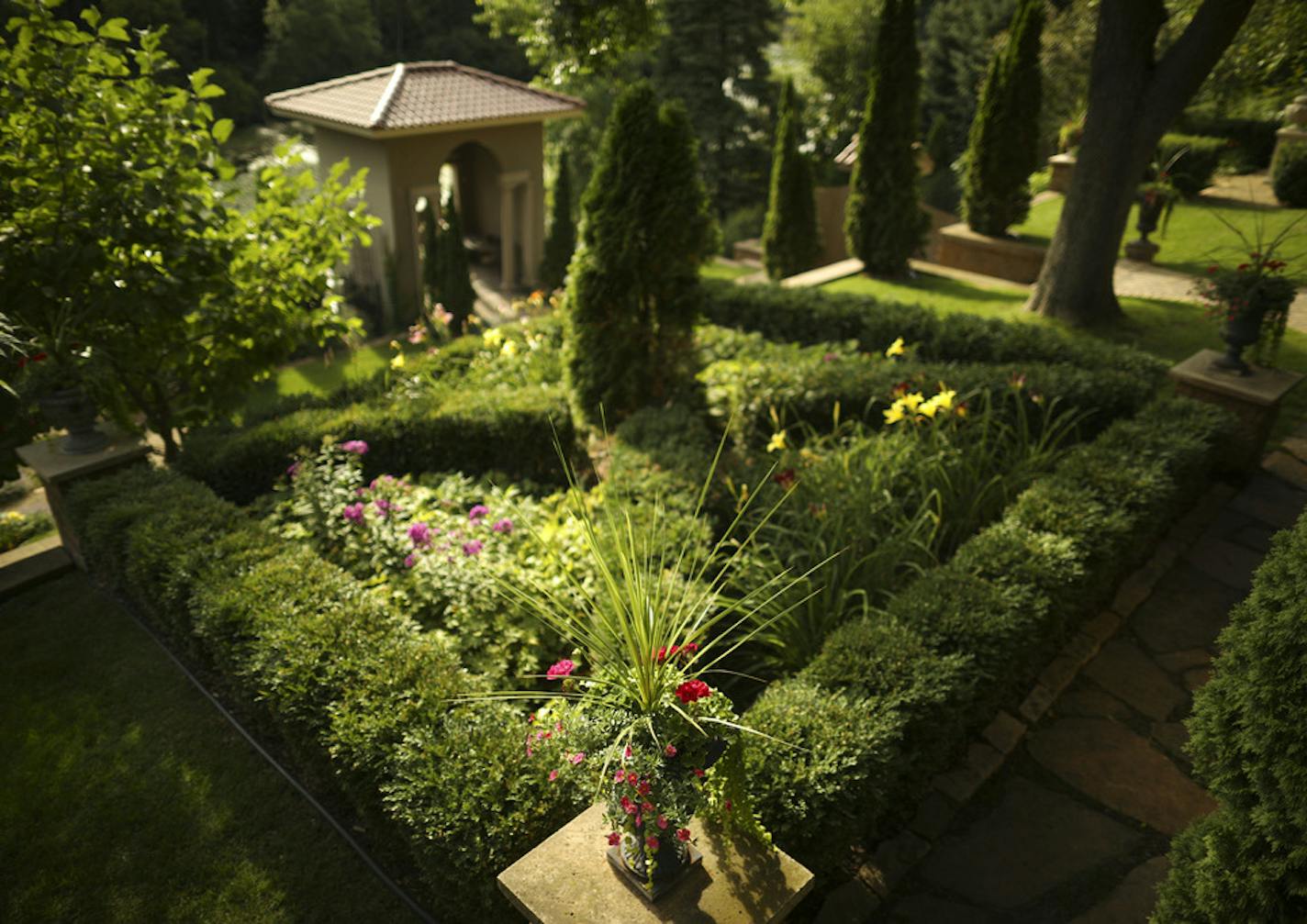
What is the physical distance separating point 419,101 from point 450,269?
361 cm

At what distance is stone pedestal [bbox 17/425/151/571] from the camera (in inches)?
189

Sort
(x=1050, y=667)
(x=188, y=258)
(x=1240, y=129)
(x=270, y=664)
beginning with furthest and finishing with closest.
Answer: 1. (x=1240, y=129)
2. (x=188, y=258)
3. (x=1050, y=667)
4. (x=270, y=664)

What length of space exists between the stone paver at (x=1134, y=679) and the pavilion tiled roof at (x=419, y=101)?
43.2 ft

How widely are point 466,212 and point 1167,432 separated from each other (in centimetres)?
1688

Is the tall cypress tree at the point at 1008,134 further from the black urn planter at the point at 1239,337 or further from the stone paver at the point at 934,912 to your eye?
the stone paver at the point at 934,912

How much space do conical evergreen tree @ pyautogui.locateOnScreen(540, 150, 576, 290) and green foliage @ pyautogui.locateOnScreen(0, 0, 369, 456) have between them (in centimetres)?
985

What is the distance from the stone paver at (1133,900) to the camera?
9.57 feet

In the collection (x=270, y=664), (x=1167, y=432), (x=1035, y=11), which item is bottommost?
(x=270, y=664)

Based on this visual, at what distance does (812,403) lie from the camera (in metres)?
5.96

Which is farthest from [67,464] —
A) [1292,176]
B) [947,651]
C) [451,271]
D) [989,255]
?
[1292,176]

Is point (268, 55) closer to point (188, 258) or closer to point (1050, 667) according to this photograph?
point (188, 258)

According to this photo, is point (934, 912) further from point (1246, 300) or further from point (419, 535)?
point (1246, 300)

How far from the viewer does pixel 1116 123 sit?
759 centimetres

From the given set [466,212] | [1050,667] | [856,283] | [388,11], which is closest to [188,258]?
[1050,667]
